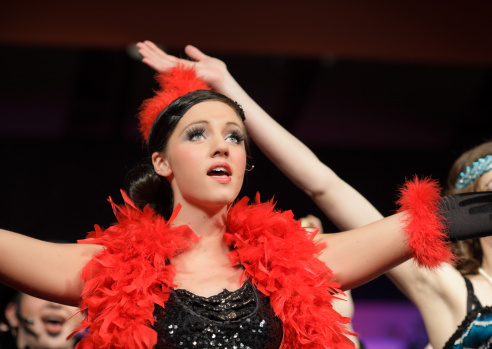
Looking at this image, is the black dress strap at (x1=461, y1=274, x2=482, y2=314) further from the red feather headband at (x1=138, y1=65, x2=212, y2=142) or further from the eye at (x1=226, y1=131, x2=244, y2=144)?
the red feather headband at (x1=138, y1=65, x2=212, y2=142)

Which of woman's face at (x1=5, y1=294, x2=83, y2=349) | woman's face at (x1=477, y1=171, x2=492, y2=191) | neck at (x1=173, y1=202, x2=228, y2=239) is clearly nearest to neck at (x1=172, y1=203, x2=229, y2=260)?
neck at (x1=173, y1=202, x2=228, y2=239)

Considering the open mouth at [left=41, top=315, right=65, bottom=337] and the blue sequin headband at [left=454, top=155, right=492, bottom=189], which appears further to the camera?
the open mouth at [left=41, top=315, right=65, bottom=337]

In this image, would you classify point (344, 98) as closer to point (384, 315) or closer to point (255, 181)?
point (255, 181)

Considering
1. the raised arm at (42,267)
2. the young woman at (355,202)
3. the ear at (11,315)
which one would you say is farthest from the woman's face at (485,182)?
the ear at (11,315)

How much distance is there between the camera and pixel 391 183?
148 inches

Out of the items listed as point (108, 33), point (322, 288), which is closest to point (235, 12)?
point (108, 33)

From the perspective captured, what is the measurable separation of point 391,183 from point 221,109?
242cm

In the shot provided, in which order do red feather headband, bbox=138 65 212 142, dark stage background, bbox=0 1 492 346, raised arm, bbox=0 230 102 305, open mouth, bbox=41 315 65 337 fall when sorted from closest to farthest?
raised arm, bbox=0 230 102 305, red feather headband, bbox=138 65 212 142, open mouth, bbox=41 315 65 337, dark stage background, bbox=0 1 492 346

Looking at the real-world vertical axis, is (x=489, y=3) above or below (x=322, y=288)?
above

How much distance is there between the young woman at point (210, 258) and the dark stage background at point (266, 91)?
1.49m

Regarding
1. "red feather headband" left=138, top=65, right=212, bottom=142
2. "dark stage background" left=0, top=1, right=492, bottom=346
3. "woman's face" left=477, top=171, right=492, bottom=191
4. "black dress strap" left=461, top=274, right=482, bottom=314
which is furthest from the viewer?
"dark stage background" left=0, top=1, right=492, bottom=346

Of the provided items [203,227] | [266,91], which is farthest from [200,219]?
[266,91]

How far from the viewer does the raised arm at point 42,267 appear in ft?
4.22

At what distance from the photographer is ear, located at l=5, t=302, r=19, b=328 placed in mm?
2416
